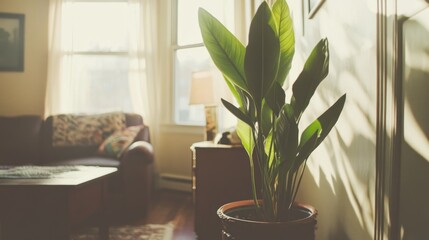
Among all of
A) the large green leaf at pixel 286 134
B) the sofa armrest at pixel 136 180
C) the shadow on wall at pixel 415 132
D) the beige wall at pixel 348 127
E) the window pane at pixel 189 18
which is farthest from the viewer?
the window pane at pixel 189 18

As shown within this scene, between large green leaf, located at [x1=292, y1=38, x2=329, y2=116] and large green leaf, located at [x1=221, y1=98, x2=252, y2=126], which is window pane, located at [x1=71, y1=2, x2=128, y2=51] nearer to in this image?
large green leaf, located at [x1=221, y1=98, x2=252, y2=126]

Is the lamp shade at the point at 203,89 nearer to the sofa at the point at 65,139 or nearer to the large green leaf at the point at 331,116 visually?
the sofa at the point at 65,139

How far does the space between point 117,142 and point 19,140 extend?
3.53ft

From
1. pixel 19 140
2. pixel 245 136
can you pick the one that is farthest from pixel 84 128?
pixel 245 136

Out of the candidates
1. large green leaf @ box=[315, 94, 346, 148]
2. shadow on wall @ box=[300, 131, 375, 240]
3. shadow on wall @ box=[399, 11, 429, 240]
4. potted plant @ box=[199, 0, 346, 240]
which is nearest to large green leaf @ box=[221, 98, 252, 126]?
potted plant @ box=[199, 0, 346, 240]

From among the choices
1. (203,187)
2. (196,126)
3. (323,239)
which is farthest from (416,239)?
(196,126)

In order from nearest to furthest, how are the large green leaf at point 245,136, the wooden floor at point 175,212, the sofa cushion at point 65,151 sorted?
the large green leaf at point 245,136 → the wooden floor at point 175,212 → the sofa cushion at point 65,151

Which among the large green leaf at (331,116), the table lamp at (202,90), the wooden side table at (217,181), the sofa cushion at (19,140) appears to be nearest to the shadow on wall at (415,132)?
the large green leaf at (331,116)

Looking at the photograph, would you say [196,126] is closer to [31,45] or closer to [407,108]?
[31,45]

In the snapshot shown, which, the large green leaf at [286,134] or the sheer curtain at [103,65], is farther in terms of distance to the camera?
the sheer curtain at [103,65]

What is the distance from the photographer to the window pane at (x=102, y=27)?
4.46 metres

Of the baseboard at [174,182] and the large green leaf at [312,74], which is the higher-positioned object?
the large green leaf at [312,74]

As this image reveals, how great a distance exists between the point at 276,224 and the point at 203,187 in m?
1.24

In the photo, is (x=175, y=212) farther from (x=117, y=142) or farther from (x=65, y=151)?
(x=65, y=151)
